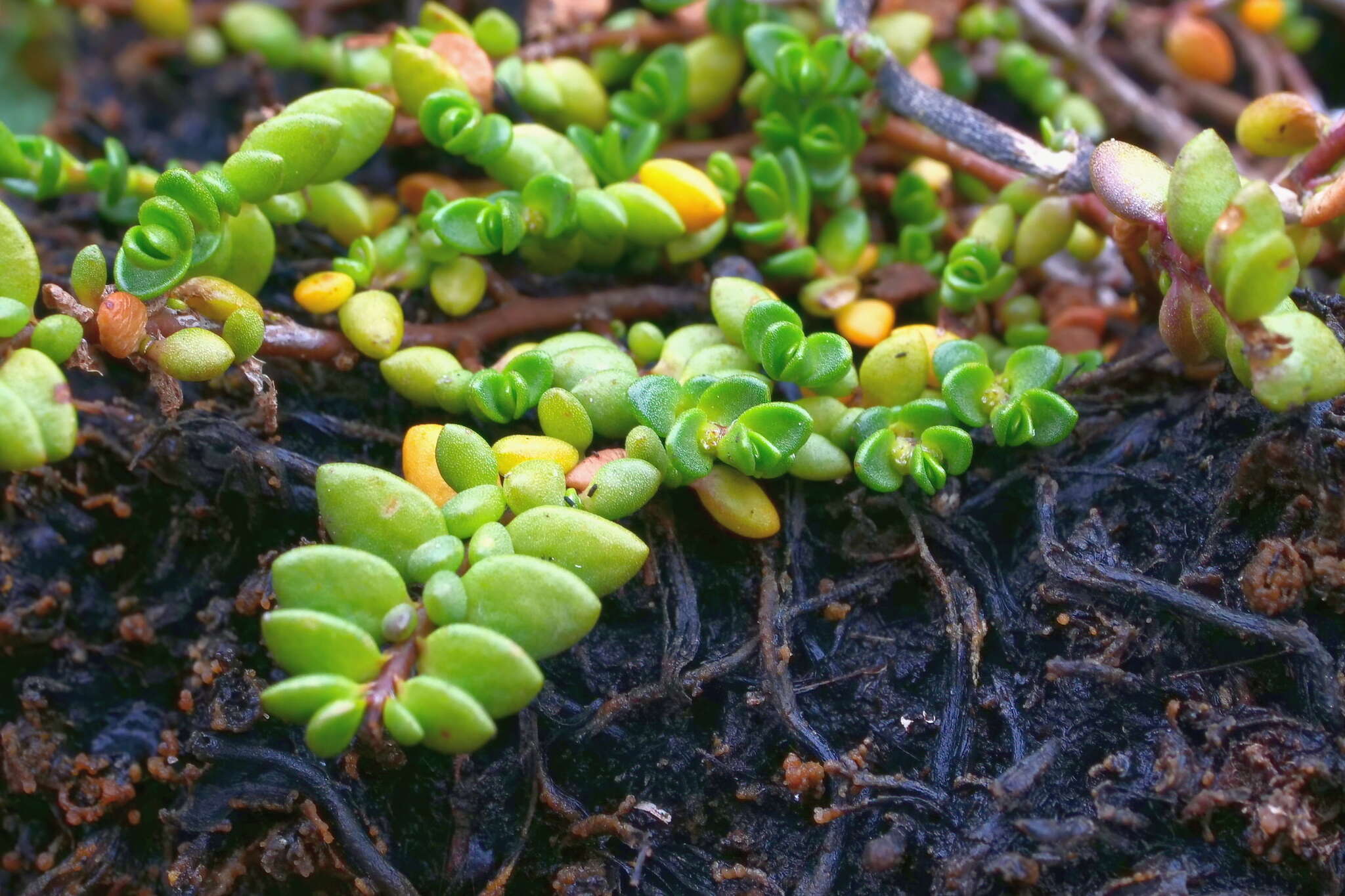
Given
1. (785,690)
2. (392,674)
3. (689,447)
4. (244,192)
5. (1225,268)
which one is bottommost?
(785,690)

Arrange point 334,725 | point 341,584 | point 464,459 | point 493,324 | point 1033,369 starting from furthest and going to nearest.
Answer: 1. point 493,324
2. point 1033,369
3. point 464,459
4. point 341,584
5. point 334,725

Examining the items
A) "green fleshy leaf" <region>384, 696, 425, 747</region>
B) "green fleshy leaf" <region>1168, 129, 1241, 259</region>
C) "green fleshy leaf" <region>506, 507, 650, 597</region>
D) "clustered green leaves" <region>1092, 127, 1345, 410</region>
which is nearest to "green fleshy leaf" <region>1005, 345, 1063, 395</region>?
"clustered green leaves" <region>1092, 127, 1345, 410</region>

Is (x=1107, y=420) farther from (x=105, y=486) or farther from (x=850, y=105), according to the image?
(x=105, y=486)

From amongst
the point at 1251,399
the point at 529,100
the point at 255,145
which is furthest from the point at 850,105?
the point at 255,145

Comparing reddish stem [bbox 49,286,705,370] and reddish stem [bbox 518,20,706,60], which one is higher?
reddish stem [bbox 518,20,706,60]

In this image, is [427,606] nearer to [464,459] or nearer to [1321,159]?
[464,459]

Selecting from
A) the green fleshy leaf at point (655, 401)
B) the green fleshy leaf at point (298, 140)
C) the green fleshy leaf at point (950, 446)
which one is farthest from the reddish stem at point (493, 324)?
the green fleshy leaf at point (950, 446)

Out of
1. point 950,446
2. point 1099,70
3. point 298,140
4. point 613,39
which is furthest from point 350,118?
point 1099,70

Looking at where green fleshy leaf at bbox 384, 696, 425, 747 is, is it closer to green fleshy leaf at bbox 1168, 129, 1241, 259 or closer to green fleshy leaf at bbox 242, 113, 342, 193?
green fleshy leaf at bbox 242, 113, 342, 193
